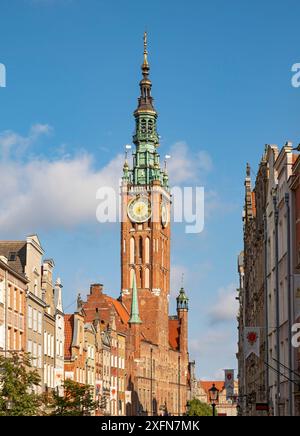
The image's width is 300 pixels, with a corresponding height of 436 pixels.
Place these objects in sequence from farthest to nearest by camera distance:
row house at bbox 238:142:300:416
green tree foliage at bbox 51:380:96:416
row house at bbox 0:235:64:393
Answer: row house at bbox 0:235:64:393 → green tree foliage at bbox 51:380:96:416 → row house at bbox 238:142:300:416

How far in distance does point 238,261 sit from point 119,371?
3187 centimetres

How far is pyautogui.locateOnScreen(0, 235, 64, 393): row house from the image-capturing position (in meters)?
74.5

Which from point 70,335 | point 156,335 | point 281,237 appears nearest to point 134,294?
point 156,335

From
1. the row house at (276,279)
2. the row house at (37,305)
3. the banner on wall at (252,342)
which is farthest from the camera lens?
the row house at (37,305)

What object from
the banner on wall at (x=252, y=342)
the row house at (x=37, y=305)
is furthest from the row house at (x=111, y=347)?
the banner on wall at (x=252, y=342)

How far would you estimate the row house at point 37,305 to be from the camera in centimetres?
7450

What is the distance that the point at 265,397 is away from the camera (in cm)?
6606

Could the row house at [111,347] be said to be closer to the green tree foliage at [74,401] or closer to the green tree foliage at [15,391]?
the green tree foliage at [74,401]

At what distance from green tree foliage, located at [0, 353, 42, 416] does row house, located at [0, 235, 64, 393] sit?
46.5 feet

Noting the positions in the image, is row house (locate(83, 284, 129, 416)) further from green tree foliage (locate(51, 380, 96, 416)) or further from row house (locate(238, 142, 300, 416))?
row house (locate(238, 142, 300, 416))

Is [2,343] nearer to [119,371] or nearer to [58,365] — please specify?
[58,365]

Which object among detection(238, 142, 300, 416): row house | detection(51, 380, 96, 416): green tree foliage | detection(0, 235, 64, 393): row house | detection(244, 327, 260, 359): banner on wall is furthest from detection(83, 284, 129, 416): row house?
detection(244, 327, 260, 359): banner on wall

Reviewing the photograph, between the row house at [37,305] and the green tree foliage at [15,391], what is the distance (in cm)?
1417

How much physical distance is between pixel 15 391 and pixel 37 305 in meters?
26.7
